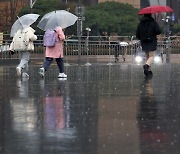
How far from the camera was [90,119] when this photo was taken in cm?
929

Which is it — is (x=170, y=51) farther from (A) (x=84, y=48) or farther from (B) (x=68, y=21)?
(B) (x=68, y=21)

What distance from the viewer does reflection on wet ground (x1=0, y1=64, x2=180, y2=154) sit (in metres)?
7.26

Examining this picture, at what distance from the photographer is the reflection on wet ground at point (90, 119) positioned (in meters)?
7.26

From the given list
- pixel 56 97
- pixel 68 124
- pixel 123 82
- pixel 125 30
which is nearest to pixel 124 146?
pixel 68 124

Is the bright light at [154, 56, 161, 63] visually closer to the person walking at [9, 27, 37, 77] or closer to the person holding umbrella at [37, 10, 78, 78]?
the person holding umbrella at [37, 10, 78, 78]

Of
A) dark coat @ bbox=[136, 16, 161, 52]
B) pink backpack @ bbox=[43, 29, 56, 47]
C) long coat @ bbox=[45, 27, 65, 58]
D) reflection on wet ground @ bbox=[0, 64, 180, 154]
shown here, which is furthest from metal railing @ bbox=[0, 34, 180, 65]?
reflection on wet ground @ bbox=[0, 64, 180, 154]

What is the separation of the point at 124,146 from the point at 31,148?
3.32 ft

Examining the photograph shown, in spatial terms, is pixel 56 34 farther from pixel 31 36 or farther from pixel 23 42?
pixel 23 42

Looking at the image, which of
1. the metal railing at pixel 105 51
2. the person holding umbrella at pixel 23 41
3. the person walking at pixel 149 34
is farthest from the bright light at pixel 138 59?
the person holding umbrella at pixel 23 41

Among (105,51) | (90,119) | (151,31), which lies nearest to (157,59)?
(105,51)

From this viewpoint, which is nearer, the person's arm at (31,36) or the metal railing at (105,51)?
the person's arm at (31,36)

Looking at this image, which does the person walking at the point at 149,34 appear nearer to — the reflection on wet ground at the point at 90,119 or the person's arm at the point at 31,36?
the person's arm at the point at 31,36

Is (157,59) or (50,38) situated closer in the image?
(50,38)

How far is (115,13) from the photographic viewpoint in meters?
52.8
